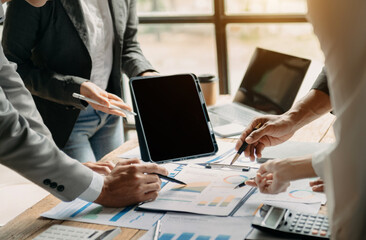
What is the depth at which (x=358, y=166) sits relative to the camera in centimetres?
108

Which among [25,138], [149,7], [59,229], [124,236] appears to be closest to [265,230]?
[124,236]

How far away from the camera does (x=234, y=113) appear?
252 cm

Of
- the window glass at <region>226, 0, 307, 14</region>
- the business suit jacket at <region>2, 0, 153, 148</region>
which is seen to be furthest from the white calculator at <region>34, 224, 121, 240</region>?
the window glass at <region>226, 0, 307, 14</region>

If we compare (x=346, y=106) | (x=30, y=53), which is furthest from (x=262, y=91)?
(x=346, y=106)

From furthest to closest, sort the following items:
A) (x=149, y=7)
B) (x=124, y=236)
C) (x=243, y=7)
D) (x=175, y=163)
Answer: (x=149, y=7) → (x=243, y=7) → (x=175, y=163) → (x=124, y=236)

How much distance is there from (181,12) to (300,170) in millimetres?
2463

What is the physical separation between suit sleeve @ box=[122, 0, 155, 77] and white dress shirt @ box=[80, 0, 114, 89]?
0.09 metres

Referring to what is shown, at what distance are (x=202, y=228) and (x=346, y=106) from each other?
0.54 m

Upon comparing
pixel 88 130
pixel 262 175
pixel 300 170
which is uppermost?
pixel 300 170

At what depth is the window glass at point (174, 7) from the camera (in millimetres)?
3555

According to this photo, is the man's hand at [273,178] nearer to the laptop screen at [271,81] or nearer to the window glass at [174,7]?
the laptop screen at [271,81]

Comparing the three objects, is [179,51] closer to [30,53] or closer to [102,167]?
[30,53]

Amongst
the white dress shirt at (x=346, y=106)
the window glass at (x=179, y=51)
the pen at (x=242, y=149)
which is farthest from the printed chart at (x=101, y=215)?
the window glass at (x=179, y=51)

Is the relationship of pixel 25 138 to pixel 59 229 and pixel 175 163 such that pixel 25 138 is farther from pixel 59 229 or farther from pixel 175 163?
pixel 175 163
